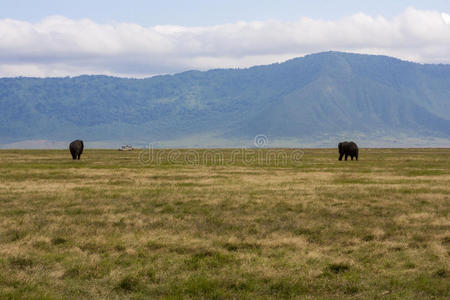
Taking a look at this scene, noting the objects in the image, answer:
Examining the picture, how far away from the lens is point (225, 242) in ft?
51.1

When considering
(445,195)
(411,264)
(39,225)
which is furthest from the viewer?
(445,195)

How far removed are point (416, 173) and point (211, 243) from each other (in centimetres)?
Result: 2700

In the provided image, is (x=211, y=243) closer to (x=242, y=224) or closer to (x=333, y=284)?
(x=242, y=224)

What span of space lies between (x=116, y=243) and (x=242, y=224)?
4.95 meters

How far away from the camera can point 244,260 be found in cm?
1364

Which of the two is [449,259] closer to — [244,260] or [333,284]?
[333,284]

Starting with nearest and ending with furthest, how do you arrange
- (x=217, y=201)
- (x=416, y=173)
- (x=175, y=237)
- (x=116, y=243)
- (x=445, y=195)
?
(x=116, y=243), (x=175, y=237), (x=217, y=201), (x=445, y=195), (x=416, y=173)

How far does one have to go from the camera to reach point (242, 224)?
60.5 ft

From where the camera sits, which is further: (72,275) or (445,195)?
(445,195)

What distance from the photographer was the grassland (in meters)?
11.7

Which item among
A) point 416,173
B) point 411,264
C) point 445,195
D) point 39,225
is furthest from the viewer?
point 416,173

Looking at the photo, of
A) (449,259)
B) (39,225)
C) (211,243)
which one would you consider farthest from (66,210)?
(449,259)

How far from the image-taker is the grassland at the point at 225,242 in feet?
38.2

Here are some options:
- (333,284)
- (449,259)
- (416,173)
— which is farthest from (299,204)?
(416,173)
